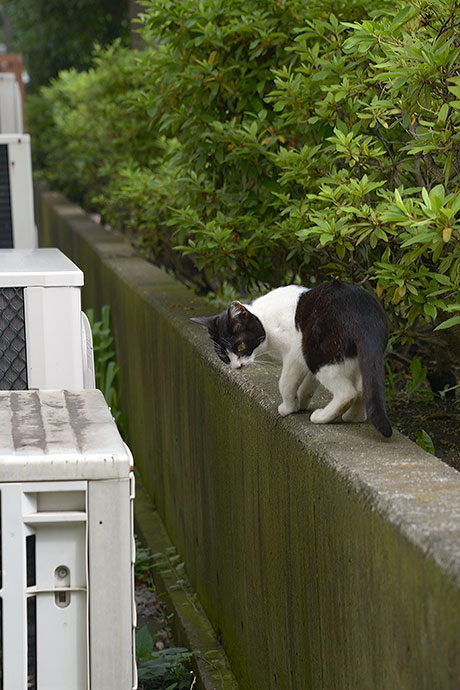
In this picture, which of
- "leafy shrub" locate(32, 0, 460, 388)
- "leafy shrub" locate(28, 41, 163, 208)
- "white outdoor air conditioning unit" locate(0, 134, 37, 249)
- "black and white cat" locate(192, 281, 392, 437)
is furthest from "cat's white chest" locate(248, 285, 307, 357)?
"leafy shrub" locate(28, 41, 163, 208)

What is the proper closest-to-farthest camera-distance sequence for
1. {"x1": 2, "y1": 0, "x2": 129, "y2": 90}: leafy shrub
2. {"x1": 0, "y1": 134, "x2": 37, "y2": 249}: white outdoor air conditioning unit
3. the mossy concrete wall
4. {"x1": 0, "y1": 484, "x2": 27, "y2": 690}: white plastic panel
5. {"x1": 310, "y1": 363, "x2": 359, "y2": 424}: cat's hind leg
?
1. the mossy concrete wall
2. {"x1": 0, "y1": 484, "x2": 27, "y2": 690}: white plastic panel
3. {"x1": 310, "y1": 363, "x2": 359, "y2": 424}: cat's hind leg
4. {"x1": 0, "y1": 134, "x2": 37, "y2": 249}: white outdoor air conditioning unit
5. {"x1": 2, "y1": 0, "x2": 129, "y2": 90}: leafy shrub

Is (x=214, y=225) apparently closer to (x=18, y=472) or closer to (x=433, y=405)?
(x=433, y=405)

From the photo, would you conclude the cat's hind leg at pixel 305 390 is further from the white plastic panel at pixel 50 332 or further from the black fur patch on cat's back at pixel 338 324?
the white plastic panel at pixel 50 332

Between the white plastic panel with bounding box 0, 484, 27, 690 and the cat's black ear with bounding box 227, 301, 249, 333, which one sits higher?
the cat's black ear with bounding box 227, 301, 249, 333

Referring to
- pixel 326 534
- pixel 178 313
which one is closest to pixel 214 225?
pixel 178 313

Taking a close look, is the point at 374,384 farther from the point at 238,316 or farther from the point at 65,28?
the point at 65,28

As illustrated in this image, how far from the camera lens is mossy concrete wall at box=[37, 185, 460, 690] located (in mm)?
2383

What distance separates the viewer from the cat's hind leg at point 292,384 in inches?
146

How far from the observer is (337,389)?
11.5ft

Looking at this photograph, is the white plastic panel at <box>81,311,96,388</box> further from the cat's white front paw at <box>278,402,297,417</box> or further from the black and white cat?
the cat's white front paw at <box>278,402,297,417</box>

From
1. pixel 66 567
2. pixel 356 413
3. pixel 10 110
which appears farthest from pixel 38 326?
pixel 10 110

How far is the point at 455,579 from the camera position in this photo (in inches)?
83.4

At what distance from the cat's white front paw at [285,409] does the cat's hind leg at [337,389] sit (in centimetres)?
18

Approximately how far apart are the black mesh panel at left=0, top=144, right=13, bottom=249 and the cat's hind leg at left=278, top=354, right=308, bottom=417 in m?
3.97
